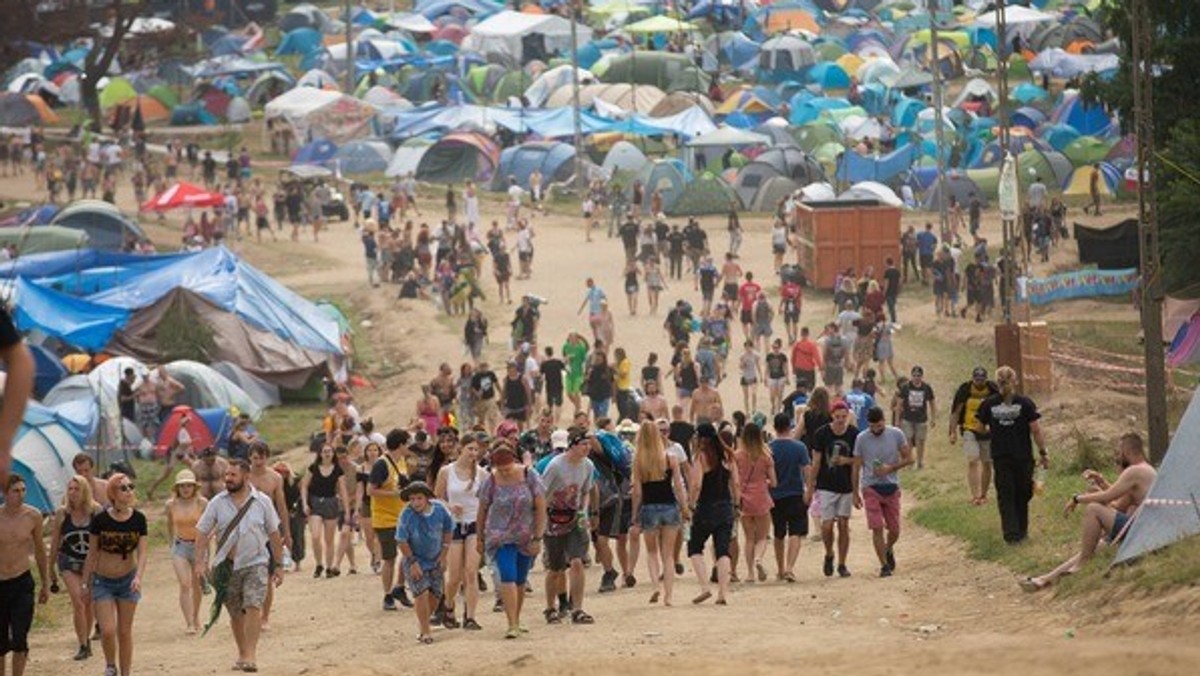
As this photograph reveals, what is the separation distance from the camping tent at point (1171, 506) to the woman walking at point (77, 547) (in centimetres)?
642

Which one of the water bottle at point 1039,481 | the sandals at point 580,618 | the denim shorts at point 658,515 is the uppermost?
the denim shorts at point 658,515

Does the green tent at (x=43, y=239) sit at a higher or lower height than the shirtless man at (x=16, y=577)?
higher

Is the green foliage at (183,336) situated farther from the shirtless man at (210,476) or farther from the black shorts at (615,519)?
the black shorts at (615,519)

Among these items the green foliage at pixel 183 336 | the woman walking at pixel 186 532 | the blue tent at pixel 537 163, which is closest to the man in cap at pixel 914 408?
the woman walking at pixel 186 532

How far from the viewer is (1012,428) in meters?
18.0

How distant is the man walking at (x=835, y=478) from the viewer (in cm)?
1856

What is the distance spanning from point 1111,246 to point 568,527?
2959cm

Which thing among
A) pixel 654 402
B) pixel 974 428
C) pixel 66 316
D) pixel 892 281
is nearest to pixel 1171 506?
pixel 974 428

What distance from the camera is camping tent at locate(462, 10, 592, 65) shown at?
85500 millimetres

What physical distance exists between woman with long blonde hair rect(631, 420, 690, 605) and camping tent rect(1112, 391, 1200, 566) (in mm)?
3256

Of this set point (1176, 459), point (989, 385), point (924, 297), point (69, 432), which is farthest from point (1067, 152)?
point (1176, 459)

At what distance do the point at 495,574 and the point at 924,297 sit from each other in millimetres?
28758

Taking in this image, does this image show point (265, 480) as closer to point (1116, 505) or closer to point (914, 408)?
point (1116, 505)

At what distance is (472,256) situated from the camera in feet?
151
